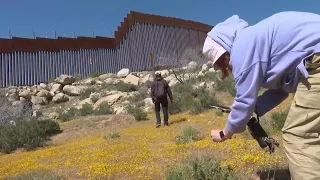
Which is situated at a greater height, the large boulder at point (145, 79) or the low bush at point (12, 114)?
the large boulder at point (145, 79)

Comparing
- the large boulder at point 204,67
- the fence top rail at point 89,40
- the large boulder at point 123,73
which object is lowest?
the large boulder at point 123,73

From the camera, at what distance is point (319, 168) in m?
2.26

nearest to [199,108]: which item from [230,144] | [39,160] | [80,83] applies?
[39,160]

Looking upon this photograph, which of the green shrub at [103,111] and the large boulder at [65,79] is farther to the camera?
the large boulder at [65,79]

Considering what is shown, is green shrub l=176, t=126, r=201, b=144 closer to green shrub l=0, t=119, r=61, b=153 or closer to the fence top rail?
green shrub l=0, t=119, r=61, b=153

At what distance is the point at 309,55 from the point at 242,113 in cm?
50

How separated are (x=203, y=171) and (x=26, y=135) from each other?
1070cm

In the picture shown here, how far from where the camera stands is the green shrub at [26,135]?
Result: 526 inches

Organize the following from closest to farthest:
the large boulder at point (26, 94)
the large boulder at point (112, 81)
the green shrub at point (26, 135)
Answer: the green shrub at point (26, 135) < the large boulder at point (26, 94) < the large boulder at point (112, 81)

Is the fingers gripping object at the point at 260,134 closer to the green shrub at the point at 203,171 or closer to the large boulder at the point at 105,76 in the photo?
the green shrub at the point at 203,171

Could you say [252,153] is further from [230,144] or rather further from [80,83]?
[80,83]

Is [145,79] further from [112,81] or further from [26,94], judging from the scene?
[26,94]

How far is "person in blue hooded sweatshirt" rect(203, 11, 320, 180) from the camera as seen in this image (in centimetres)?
226

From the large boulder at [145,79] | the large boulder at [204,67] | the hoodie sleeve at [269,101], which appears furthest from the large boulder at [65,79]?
the hoodie sleeve at [269,101]
